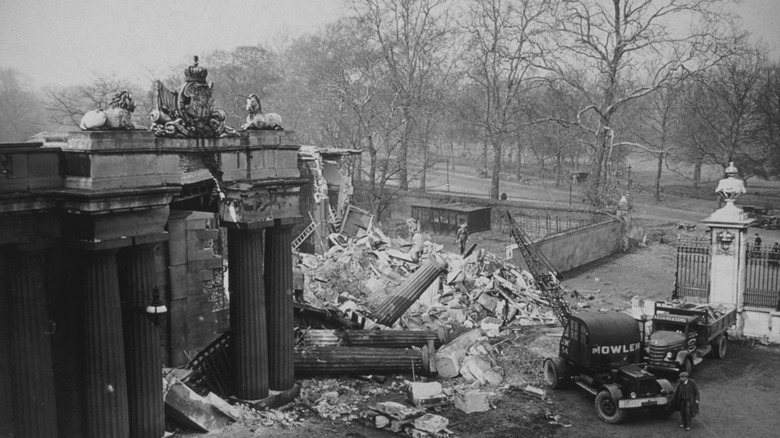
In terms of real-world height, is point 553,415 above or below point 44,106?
below

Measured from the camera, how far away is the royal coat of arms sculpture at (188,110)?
11.6 m

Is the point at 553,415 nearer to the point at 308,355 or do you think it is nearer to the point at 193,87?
the point at 308,355

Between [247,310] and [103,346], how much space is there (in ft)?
10.2

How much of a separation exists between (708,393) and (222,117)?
12761 mm

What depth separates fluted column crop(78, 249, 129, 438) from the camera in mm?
9891

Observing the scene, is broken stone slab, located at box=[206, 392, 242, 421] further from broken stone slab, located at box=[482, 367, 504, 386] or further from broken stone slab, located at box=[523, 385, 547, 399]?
broken stone slab, located at box=[523, 385, 547, 399]

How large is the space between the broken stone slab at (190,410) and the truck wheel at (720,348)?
43.8 ft

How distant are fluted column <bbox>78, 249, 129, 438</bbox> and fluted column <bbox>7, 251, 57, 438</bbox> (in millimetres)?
538

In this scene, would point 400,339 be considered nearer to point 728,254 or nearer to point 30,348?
point 30,348

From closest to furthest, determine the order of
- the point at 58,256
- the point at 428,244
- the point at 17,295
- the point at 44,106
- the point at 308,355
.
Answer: the point at 17,295, the point at 58,256, the point at 308,355, the point at 428,244, the point at 44,106

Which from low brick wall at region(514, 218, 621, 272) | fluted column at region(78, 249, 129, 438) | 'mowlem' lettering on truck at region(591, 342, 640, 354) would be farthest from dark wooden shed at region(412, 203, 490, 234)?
fluted column at region(78, 249, 129, 438)

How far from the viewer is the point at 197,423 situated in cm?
1184

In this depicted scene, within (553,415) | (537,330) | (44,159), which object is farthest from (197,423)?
(537,330)

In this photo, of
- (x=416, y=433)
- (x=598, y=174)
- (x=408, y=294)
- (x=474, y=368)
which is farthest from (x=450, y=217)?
(x=416, y=433)
